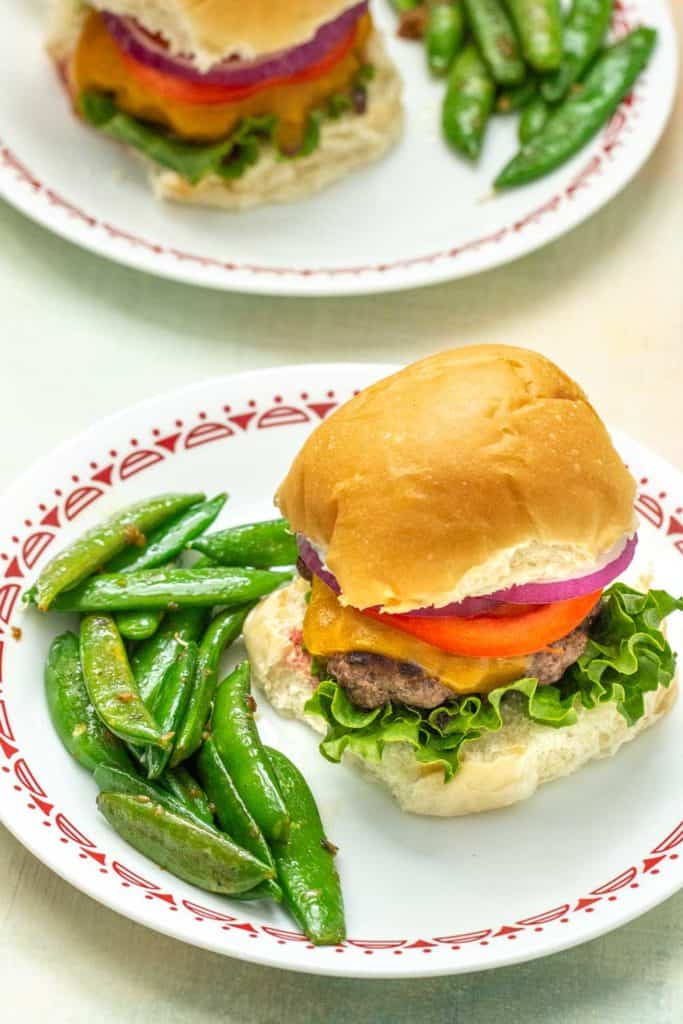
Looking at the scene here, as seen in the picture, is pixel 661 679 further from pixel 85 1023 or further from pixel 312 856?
pixel 85 1023

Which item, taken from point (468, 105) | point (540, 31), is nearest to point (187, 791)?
point (468, 105)

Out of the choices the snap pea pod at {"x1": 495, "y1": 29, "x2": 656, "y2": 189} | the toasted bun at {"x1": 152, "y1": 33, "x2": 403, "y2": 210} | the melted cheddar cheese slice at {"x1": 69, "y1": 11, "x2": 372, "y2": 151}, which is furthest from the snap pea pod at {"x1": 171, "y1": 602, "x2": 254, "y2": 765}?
the snap pea pod at {"x1": 495, "y1": 29, "x2": 656, "y2": 189}

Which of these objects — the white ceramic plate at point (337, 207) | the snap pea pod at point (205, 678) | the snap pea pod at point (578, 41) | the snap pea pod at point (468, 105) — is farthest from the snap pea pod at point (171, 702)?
the snap pea pod at point (578, 41)

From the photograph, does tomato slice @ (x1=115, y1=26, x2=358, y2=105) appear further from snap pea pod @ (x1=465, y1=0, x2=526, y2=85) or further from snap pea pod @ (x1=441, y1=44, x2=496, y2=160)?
snap pea pod @ (x1=465, y1=0, x2=526, y2=85)

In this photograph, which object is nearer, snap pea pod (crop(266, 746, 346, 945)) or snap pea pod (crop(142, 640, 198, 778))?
snap pea pod (crop(266, 746, 346, 945))

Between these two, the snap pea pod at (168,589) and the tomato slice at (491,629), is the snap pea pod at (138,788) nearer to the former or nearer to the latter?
the snap pea pod at (168,589)

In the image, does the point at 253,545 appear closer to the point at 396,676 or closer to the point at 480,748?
the point at 396,676
